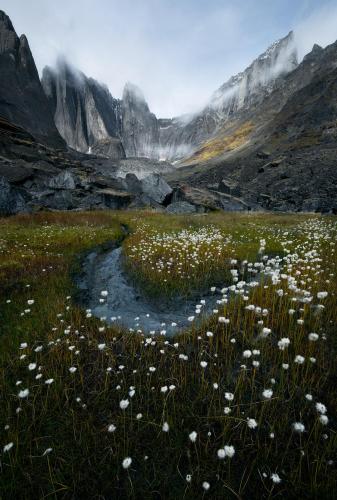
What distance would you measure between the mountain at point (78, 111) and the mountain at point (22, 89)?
131ft

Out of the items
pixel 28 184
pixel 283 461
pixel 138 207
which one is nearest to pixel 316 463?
pixel 283 461

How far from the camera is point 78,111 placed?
6161 inches

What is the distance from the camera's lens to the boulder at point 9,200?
21875mm

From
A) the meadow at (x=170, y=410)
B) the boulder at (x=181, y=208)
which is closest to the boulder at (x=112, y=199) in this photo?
the boulder at (x=181, y=208)

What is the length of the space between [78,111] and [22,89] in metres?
68.3

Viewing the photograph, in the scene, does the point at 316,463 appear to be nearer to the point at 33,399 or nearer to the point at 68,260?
A: the point at 33,399

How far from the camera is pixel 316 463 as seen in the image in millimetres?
2438

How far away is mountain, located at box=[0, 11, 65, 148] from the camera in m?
85.5

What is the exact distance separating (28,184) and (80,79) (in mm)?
163506

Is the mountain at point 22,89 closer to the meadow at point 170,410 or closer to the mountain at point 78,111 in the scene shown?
the mountain at point 78,111

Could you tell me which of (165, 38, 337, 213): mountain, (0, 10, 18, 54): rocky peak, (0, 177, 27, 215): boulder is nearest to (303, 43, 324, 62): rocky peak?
(165, 38, 337, 213): mountain

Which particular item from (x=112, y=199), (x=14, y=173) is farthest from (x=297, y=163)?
(x=14, y=173)

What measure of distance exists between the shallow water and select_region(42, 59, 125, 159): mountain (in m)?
157

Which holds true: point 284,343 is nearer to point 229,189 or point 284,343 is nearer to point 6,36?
point 229,189
